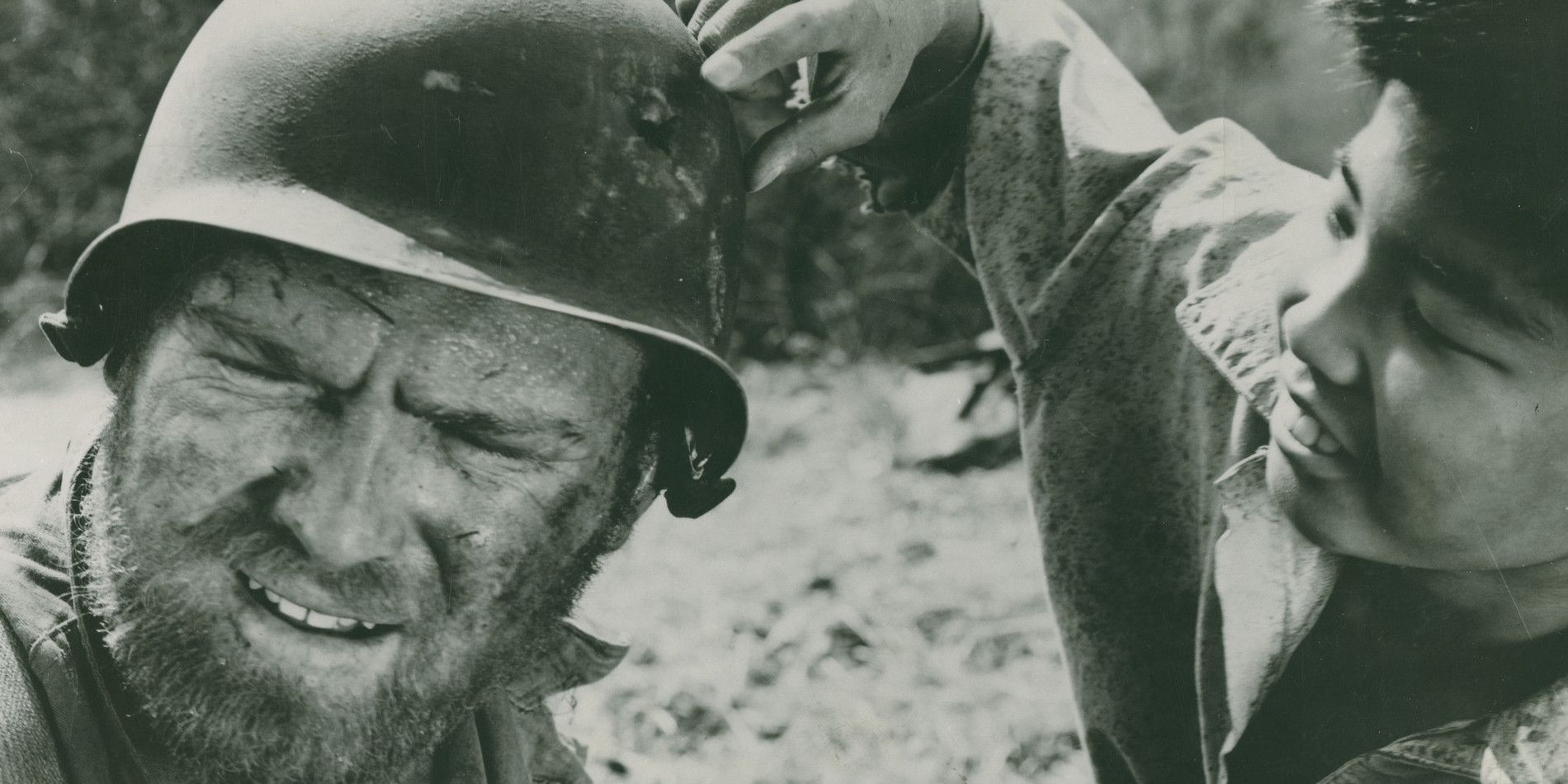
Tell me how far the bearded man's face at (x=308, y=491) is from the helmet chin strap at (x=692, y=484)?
43cm

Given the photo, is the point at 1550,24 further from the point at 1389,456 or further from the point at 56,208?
the point at 56,208

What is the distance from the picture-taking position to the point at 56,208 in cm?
880

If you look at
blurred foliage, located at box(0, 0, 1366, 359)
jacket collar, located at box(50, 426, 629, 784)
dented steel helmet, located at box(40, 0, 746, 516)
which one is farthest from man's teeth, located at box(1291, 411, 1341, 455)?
blurred foliage, located at box(0, 0, 1366, 359)

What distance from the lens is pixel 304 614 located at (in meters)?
2.27

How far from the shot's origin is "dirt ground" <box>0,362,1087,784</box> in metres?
4.30

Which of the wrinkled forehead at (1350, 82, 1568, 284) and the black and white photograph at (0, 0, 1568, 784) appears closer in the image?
the wrinkled forehead at (1350, 82, 1568, 284)

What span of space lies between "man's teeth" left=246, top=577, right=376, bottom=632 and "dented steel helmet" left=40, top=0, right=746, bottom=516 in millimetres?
538

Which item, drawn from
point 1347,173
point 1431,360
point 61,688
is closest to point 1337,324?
point 1431,360

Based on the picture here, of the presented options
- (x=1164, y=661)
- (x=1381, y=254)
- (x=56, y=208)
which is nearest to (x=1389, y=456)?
(x=1381, y=254)

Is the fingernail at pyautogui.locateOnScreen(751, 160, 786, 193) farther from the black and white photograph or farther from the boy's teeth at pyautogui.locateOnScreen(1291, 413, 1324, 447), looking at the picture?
the boy's teeth at pyautogui.locateOnScreen(1291, 413, 1324, 447)

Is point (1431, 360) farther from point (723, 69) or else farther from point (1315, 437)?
point (723, 69)

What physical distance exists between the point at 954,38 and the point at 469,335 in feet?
4.27

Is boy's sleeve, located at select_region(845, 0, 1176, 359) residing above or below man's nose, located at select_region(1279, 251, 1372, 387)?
below

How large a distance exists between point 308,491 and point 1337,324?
63.2 inches
